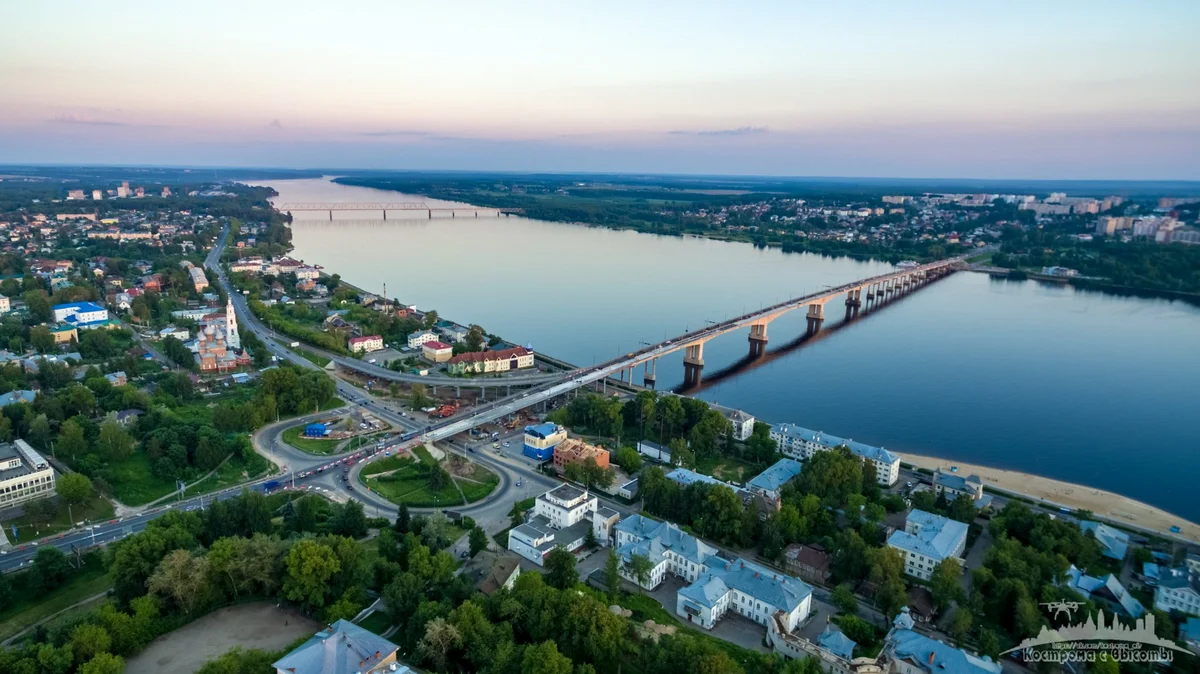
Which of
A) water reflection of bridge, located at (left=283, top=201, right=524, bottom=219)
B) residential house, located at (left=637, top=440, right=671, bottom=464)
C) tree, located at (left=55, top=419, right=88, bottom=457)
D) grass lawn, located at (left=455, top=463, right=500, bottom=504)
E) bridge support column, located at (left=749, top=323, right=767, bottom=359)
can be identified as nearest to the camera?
grass lawn, located at (left=455, top=463, right=500, bottom=504)

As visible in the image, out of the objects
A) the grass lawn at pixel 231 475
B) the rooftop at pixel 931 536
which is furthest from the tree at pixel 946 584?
the grass lawn at pixel 231 475

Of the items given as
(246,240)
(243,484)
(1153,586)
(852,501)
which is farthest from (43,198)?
(1153,586)

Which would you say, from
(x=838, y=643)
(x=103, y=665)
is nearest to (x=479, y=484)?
(x=103, y=665)

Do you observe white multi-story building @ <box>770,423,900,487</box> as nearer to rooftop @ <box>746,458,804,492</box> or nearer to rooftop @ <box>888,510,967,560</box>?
rooftop @ <box>746,458,804,492</box>

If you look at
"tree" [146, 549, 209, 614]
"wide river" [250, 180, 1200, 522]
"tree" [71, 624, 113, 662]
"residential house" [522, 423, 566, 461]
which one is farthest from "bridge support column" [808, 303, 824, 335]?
"tree" [71, 624, 113, 662]

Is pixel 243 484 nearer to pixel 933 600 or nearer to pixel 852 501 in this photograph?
pixel 852 501

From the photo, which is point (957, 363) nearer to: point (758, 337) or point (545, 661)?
point (758, 337)

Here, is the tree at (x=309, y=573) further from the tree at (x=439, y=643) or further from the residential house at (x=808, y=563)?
the residential house at (x=808, y=563)
